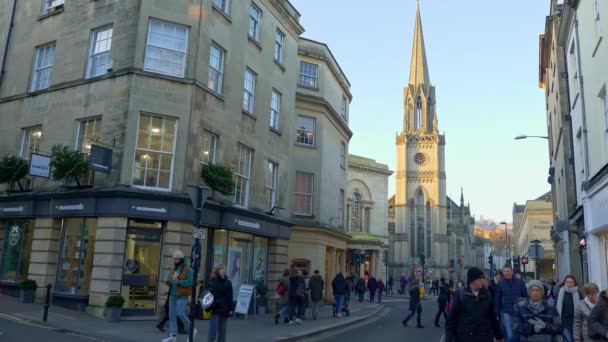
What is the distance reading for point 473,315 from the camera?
6.12 metres

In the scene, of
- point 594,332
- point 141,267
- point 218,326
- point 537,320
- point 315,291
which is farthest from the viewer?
point 315,291

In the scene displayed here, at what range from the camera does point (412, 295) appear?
17516 mm

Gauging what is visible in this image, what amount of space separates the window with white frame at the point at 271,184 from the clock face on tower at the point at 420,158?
80396mm

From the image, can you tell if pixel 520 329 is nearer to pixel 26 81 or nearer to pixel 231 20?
pixel 231 20

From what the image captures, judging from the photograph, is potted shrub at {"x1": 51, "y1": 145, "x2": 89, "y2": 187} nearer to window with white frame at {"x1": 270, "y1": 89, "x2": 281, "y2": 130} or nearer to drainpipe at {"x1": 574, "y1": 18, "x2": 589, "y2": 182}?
window with white frame at {"x1": 270, "y1": 89, "x2": 281, "y2": 130}

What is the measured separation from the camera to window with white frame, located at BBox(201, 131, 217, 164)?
17.0 metres

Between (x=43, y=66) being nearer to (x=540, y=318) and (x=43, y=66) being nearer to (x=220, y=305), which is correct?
(x=220, y=305)

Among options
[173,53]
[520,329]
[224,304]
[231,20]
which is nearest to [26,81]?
[173,53]

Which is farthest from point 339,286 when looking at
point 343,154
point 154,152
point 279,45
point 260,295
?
point 343,154

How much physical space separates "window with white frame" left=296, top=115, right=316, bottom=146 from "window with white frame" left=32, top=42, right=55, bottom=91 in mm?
12624

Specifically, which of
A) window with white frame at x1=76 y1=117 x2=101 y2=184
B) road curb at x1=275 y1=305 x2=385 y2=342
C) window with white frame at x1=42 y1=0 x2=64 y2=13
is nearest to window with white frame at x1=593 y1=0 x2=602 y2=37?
road curb at x1=275 y1=305 x2=385 y2=342

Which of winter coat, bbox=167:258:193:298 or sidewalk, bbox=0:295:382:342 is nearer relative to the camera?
winter coat, bbox=167:258:193:298

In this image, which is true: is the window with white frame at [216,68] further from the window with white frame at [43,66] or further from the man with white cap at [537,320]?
the man with white cap at [537,320]

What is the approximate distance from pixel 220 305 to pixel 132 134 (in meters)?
7.29
